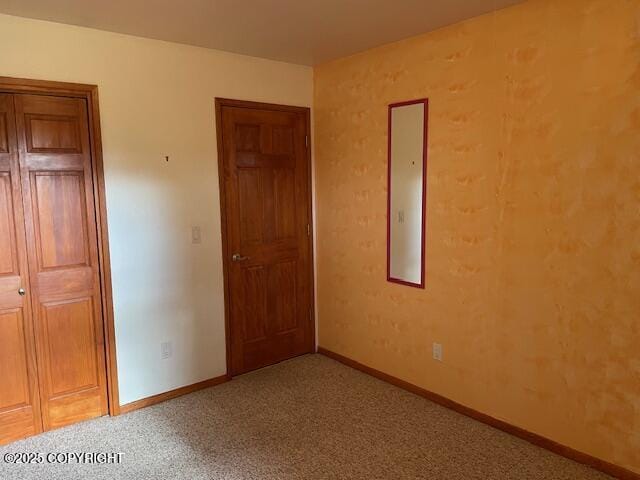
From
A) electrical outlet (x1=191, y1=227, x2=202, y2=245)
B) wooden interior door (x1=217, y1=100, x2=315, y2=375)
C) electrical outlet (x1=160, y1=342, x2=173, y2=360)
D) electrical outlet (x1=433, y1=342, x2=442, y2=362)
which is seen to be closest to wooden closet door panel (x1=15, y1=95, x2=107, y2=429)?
electrical outlet (x1=160, y1=342, x2=173, y2=360)

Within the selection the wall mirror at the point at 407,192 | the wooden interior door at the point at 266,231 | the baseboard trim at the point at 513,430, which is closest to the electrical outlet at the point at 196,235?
the wooden interior door at the point at 266,231

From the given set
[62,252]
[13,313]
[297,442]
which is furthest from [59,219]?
[297,442]

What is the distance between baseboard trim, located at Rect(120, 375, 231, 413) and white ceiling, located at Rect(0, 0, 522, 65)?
2407mm

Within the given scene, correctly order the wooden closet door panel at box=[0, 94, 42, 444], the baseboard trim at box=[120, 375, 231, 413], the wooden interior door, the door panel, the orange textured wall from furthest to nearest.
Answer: the wooden interior door < the baseboard trim at box=[120, 375, 231, 413] < the door panel < the wooden closet door panel at box=[0, 94, 42, 444] < the orange textured wall

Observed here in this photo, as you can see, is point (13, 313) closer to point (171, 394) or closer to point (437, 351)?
point (171, 394)

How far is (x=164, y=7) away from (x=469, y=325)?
2.55 meters

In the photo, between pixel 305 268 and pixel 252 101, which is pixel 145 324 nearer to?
pixel 305 268

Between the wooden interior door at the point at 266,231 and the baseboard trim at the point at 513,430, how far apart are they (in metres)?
0.69

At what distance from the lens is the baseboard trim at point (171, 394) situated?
310 centimetres

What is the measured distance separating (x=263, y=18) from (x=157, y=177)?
124 cm

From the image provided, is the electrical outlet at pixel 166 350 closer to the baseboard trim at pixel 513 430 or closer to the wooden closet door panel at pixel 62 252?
the wooden closet door panel at pixel 62 252

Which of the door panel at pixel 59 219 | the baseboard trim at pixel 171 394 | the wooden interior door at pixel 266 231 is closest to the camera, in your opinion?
the door panel at pixel 59 219

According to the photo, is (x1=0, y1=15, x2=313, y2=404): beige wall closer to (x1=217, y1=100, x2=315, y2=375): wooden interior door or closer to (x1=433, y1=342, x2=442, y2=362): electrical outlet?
(x1=217, y1=100, x2=315, y2=375): wooden interior door

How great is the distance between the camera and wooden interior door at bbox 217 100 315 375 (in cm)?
350
